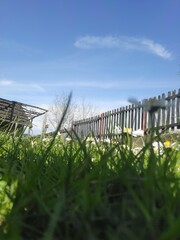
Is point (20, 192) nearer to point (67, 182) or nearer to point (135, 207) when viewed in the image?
point (67, 182)

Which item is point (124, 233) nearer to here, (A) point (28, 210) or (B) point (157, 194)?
(B) point (157, 194)

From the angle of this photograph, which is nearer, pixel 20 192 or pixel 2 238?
pixel 2 238

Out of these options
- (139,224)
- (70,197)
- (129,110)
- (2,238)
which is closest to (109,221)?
(139,224)

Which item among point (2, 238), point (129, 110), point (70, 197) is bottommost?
point (2, 238)

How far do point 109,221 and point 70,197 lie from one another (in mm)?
168

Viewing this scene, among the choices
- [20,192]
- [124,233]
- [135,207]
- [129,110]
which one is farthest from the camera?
[129,110]

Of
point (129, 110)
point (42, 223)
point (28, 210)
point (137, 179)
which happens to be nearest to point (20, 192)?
point (28, 210)

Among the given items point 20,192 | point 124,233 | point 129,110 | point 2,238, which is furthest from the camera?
point 129,110

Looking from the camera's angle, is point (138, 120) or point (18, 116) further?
point (138, 120)

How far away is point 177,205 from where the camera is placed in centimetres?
73

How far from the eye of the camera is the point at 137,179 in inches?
28.2

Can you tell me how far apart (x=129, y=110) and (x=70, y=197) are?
41.2 feet

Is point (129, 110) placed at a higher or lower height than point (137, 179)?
higher

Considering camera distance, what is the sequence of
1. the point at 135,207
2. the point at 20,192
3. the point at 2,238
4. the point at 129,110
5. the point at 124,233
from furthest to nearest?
the point at 129,110, the point at 20,192, the point at 2,238, the point at 135,207, the point at 124,233
